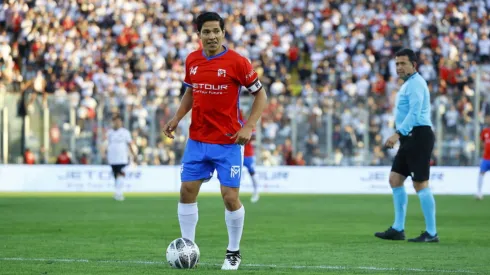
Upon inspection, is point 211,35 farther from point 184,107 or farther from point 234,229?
point 234,229

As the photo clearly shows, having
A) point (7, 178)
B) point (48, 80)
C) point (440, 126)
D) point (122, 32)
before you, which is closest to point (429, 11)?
point (440, 126)

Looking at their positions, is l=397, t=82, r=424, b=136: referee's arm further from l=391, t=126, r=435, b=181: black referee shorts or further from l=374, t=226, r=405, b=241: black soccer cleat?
l=374, t=226, r=405, b=241: black soccer cleat

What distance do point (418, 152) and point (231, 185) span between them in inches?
172

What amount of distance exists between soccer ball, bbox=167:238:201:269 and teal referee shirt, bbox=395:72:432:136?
4358 millimetres

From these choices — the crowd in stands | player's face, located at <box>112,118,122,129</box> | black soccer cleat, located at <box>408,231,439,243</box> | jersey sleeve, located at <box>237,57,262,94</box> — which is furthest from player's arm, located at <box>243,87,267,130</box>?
the crowd in stands

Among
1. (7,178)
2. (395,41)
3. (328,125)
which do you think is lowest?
(7,178)

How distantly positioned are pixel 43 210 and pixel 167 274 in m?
12.0

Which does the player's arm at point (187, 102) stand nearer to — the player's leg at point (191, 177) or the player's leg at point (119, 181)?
the player's leg at point (191, 177)

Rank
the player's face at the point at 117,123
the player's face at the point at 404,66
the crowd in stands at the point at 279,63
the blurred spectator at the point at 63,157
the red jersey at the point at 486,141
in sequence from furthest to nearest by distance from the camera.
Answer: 1. the blurred spectator at the point at 63,157
2. the crowd in stands at the point at 279,63
3. the red jersey at the point at 486,141
4. the player's face at the point at 117,123
5. the player's face at the point at 404,66

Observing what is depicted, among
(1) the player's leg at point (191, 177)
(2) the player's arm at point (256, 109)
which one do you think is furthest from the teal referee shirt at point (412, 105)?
(1) the player's leg at point (191, 177)

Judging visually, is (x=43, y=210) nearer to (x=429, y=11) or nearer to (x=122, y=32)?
(x=122, y=32)

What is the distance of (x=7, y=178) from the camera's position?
3038cm

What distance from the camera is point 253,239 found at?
1326 centimetres

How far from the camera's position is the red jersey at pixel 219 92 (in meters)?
9.16
